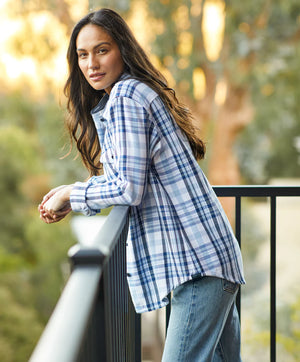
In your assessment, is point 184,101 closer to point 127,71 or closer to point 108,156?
point 127,71

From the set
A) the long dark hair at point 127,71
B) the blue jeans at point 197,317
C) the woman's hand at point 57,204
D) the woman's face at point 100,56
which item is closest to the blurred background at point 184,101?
the long dark hair at point 127,71

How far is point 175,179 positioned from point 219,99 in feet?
27.5

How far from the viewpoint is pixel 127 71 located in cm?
143

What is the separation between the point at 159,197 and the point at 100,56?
16.2 inches

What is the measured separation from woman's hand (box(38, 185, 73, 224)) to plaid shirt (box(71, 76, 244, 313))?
0.18 ft

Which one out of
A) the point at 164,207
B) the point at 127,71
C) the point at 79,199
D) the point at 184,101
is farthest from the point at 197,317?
the point at 184,101

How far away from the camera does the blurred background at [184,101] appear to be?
29.0 feet

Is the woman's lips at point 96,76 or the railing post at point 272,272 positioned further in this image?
the railing post at point 272,272

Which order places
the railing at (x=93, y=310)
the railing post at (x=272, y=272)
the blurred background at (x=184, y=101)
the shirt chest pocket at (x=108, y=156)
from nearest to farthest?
the railing at (x=93, y=310) → the shirt chest pocket at (x=108, y=156) → the railing post at (x=272, y=272) → the blurred background at (x=184, y=101)

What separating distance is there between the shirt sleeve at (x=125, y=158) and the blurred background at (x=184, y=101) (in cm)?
626

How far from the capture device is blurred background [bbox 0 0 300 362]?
884cm

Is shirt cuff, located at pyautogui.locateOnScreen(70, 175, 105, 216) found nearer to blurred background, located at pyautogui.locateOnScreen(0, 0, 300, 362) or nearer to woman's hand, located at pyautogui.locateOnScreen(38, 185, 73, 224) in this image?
woman's hand, located at pyautogui.locateOnScreen(38, 185, 73, 224)

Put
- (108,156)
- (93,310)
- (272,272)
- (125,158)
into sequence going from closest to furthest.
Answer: (93,310)
(125,158)
(108,156)
(272,272)

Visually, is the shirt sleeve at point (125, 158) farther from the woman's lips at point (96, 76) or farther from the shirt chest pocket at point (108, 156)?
the woman's lips at point (96, 76)
